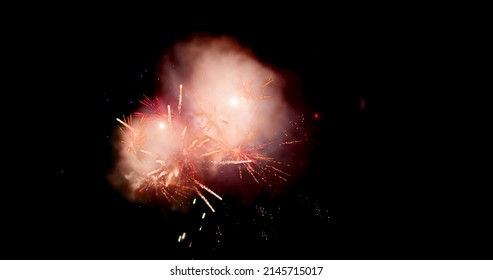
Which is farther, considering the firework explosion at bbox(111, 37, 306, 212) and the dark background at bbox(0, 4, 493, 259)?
the firework explosion at bbox(111, 37, 306, 212)

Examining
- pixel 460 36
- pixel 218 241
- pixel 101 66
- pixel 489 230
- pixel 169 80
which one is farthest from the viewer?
pixel 218 241

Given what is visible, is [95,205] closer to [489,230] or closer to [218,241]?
[218,241]

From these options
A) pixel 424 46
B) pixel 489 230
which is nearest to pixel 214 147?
pixel 424 46

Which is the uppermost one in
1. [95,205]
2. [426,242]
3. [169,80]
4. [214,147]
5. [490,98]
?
[169,80]

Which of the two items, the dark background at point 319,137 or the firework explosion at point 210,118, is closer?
the dark background at point 319,137
